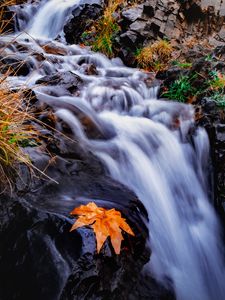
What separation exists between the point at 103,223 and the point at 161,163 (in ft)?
6.67

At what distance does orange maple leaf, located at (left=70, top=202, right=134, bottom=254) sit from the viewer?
2143 millimetres

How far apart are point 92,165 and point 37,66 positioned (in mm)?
3455

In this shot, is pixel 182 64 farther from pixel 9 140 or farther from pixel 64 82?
pixel 9 140

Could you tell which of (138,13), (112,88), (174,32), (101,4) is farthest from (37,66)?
(101,4)

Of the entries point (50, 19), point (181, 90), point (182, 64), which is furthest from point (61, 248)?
point (50, 19)

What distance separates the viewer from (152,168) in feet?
12.9

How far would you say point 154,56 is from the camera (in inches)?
293

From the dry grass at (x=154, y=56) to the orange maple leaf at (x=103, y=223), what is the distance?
5.46m

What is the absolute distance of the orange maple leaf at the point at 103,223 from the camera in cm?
214

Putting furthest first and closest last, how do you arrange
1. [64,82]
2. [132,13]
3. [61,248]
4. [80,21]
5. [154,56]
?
1. [80,21]
2. [132,13]
3. [154,56]
4. [64,82]
5. [61,248]

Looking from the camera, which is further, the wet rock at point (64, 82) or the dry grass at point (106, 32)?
the dry grass at point (106, 32)

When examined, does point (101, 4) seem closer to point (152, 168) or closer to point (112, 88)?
point (112, 88)

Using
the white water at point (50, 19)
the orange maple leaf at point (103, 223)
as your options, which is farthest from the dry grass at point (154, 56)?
the orange maple leaf at point (103, 223)

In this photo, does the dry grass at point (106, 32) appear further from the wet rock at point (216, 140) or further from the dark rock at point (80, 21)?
the wet rock at point (216, 140)
